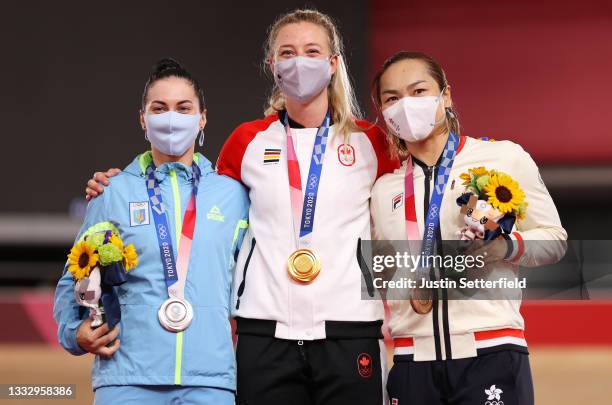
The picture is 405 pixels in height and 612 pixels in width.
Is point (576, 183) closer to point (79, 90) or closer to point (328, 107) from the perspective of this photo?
point (79, 90)

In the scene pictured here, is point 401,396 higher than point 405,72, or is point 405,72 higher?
point 405,72

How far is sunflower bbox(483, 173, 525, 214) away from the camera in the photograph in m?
2.50

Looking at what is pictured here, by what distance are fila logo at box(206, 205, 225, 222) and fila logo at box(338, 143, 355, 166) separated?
434mm

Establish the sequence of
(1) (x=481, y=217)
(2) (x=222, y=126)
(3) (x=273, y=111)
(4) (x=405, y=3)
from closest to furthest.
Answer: (1) (x=481, y=217) → (3) (x=273, y=111) → (2) (x=222, y=126) → (4) (x=405, y=3)

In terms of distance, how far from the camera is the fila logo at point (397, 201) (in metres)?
2.77

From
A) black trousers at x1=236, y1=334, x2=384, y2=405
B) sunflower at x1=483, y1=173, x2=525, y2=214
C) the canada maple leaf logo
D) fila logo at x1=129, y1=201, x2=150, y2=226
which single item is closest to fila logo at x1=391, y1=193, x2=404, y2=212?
sunflower at x1=483, y1=173, x2=525, y2=214

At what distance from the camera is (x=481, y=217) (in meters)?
2.51

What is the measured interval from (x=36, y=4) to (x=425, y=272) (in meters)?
6.30

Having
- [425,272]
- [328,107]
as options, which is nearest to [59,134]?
[328,107]

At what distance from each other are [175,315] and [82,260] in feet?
1.08

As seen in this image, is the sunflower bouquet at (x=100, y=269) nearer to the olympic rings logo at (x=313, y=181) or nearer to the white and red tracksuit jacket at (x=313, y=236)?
the white and red tracksuit jacket at (x=313, y=236)

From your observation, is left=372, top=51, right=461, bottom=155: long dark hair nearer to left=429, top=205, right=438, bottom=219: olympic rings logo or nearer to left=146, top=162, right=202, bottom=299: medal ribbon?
left=429, top=205, right=438, bottom=219: olympic rings logo

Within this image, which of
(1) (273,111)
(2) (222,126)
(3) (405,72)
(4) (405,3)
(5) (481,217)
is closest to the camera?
(5) (481,217)

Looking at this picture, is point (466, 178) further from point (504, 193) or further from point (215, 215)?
point (215, 215)
